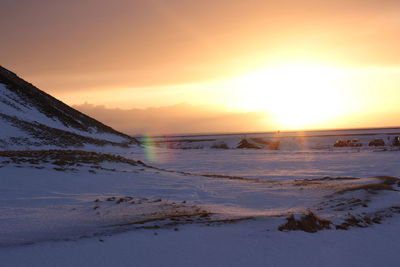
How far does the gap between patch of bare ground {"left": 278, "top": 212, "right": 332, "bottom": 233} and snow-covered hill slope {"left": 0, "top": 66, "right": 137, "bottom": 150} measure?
24.0 m

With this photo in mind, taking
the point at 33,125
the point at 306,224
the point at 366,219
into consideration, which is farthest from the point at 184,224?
the point at 33,125

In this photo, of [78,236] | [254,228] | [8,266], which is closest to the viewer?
[8,266]

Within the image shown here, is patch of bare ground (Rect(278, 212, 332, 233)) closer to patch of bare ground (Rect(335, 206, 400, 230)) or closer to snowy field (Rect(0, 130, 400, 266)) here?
snowy field (Rect(0, 130, 400, 266))

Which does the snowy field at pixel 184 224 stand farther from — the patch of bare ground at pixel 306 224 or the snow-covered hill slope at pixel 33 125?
the snow-covered hill slope at pixel 33 125

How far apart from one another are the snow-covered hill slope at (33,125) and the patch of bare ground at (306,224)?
24.0m

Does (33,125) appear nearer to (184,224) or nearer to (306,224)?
(184,224)

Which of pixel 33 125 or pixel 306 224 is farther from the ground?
pixel 33 125

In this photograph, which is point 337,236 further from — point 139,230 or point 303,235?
point 139,230

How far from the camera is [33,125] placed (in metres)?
33.2

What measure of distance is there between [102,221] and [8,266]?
2532 mm

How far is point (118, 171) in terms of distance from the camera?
1440 centimetres

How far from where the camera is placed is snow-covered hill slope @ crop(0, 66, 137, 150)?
27812 millimetres

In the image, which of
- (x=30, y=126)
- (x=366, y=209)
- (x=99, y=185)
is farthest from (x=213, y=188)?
(x=30, y=126)

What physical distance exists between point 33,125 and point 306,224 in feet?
109
